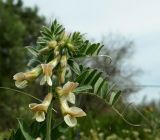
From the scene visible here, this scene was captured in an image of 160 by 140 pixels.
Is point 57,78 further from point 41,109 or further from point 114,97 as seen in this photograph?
point 114,97

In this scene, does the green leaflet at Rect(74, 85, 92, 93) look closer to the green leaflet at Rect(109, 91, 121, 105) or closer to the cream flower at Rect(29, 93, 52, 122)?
the cream flower at Rect(29, 93, 52, 122)

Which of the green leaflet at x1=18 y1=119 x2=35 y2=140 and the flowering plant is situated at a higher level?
the flowering plant

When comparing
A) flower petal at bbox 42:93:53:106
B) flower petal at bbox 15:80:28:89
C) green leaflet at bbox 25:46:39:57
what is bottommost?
flower petal at bbox 42:93:53:106

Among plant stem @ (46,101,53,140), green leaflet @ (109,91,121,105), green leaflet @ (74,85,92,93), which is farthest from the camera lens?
green leaflet @ (109,91,121,105)

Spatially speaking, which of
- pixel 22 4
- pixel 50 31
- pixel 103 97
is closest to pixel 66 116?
pixel 50 31

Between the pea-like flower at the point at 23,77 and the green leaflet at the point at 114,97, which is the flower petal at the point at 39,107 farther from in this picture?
the green leaflet at the point at 114,97

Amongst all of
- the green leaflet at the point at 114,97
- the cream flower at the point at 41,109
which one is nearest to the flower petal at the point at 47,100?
the cream flower at the point at 41,109

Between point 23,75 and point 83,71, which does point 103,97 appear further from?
point 23,75

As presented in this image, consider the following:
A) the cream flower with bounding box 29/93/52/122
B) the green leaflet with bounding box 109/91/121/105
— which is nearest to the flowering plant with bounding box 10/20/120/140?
the cream flower with bounding box 29/93/52/122

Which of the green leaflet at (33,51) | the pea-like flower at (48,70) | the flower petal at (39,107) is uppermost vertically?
the green leaflet at (33,51)
